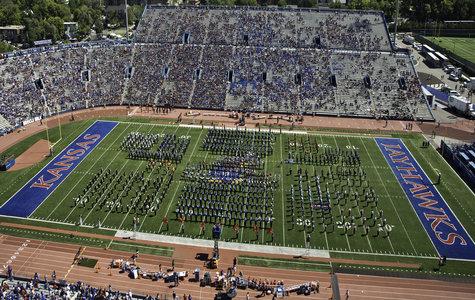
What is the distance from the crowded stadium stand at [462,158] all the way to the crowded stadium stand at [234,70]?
1325cm

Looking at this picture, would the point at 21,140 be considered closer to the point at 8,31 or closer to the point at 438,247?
the point at 438,247

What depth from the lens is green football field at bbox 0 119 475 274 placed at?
129ft

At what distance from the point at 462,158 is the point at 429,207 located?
11846mm

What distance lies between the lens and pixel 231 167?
166 feet

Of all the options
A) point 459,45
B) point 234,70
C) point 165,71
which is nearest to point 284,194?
point 234,70

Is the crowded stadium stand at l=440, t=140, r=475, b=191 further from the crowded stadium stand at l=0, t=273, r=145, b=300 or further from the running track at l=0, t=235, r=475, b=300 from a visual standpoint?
the crowded stadium stand at l=0, t=273, r=145, b=300

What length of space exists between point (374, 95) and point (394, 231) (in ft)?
118

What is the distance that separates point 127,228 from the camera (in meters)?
40.3

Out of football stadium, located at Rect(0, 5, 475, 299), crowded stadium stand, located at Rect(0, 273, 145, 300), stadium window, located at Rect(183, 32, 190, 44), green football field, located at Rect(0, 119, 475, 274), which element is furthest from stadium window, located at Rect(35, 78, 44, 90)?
crowded stadium stand, located at Rect(0, 273, 145, 300)

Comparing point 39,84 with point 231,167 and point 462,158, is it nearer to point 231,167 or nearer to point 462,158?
point 231,167

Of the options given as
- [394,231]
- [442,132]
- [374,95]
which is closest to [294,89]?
[374,95]

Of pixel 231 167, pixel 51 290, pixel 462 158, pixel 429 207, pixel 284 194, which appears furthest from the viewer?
pixel 462 158

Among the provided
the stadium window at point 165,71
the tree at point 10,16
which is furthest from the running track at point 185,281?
the tree at point 10,16

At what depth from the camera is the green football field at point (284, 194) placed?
39344 mm
